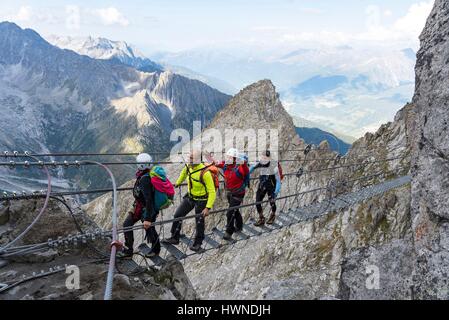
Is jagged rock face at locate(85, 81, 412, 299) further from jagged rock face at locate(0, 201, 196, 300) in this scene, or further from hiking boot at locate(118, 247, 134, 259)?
hiking boot at locate(118, 247, 134, 259)

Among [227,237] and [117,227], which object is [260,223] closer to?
[227,237]

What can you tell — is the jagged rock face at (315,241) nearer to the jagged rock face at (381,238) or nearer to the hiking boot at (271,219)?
the jagged rock face at (381,238)

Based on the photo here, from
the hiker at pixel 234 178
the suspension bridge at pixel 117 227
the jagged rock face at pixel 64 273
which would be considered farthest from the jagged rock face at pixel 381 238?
the jagged rock face at pixel 64 273

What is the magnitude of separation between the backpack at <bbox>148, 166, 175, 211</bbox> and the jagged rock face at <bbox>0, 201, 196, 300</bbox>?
66.7 inches

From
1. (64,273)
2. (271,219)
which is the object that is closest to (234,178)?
(271,219)

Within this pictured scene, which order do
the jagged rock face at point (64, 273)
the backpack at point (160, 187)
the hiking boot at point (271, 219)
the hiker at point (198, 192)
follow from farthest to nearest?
the hiking boot at point (271, 219)
the hiker at point (198, 192)
the backpack at point (160, 187)
the jagged rock face at point (64, 273)

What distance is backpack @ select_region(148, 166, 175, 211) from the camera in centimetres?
923

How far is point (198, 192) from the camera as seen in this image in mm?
10430

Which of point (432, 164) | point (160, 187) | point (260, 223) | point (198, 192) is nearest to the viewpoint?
point (432, 164)

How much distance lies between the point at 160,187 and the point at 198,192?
1.48m

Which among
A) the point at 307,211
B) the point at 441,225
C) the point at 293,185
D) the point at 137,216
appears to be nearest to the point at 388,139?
the point at 293,185

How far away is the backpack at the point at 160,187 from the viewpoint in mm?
9227

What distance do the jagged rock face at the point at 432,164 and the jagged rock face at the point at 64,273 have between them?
17.1 feet
